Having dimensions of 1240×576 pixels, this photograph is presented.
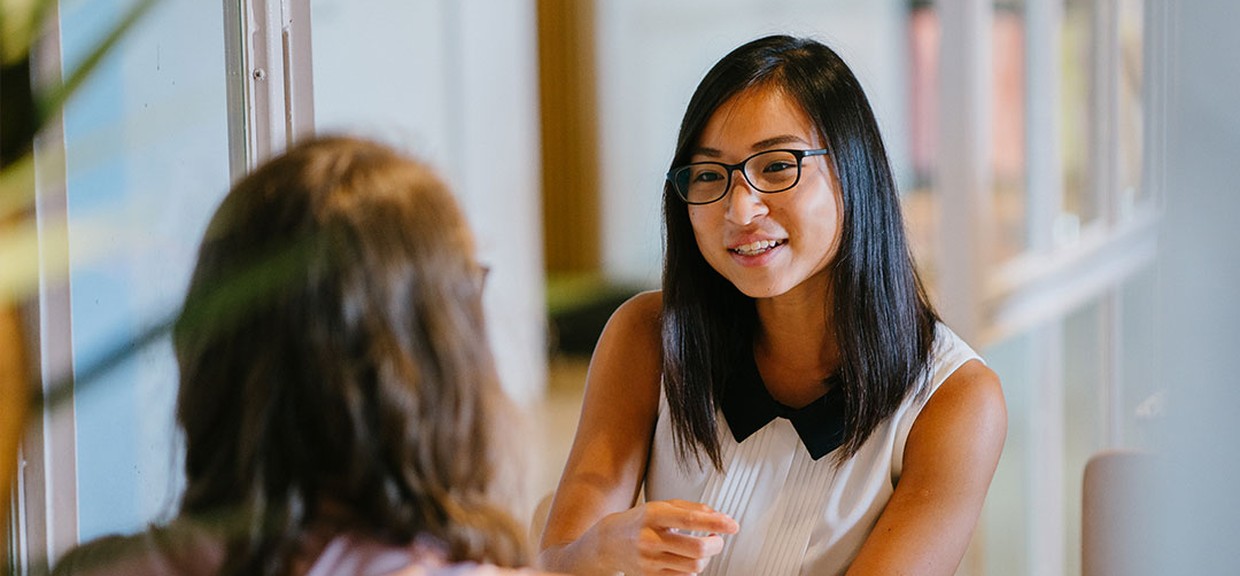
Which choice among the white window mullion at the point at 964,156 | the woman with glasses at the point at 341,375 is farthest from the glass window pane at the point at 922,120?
the woman with glasses at the point at 341,375

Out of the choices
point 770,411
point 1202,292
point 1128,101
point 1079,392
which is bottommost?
point 1079,392

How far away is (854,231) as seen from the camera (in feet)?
2.80

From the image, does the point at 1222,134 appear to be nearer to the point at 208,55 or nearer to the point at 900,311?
the point at 900,311

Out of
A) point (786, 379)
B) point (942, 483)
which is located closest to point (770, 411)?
point (786, 379)

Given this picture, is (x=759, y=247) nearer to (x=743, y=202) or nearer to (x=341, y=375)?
(x=743, y=202)

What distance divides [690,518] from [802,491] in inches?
6.8

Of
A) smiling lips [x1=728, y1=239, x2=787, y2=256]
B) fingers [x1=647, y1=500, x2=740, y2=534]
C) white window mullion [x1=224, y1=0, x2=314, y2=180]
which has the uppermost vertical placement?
white window mullion [x1=224, y1=0, x2=314, y2=180]

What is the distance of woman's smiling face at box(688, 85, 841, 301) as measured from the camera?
823mm

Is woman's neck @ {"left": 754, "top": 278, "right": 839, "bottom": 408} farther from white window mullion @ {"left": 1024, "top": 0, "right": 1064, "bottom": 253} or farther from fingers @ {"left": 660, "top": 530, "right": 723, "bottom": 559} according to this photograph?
white window mullion @ {"left": 1024, "top": 0, "right": 1064, "bottom": 253}

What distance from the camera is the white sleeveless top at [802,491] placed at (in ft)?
2.81

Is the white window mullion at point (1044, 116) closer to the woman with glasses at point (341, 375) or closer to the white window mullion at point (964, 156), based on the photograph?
the white window mullion at point (964, 156)

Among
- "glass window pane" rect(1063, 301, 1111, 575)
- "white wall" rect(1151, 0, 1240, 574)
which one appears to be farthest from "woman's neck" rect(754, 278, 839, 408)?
"glass window pane" rect(1063, 301, 1111, 575)

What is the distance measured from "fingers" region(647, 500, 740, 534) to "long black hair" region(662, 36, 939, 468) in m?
0.16

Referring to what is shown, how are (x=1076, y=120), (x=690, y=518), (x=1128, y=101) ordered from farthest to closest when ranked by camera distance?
(x=1076, y=120) → (x=1128, y=101) → (x=690, y=518)
